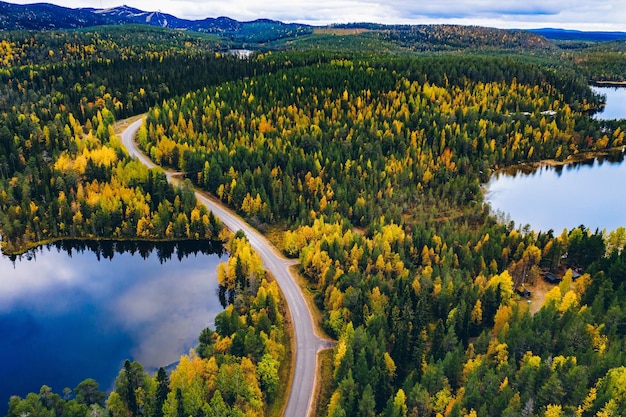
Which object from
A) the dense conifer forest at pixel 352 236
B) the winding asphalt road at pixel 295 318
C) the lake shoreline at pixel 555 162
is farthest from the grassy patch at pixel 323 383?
the lake shoreline at pixel 555 162

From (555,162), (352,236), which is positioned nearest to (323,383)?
(352,236)

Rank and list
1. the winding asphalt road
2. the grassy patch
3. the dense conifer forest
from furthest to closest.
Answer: the winding asphalt road → the grassy patch → the dense conifer forest

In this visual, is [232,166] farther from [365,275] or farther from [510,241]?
[510,241]

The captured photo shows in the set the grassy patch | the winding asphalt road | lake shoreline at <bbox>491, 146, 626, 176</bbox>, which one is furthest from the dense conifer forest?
lake shoreline at <bbox>491, 146, 626, 176</bbox>

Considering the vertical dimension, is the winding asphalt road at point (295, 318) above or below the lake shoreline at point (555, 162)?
below

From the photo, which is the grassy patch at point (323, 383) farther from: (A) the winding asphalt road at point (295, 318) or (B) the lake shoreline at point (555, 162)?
(B) the lake shoreline at point (555, 162)

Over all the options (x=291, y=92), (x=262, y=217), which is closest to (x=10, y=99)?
(x=291, y=92)

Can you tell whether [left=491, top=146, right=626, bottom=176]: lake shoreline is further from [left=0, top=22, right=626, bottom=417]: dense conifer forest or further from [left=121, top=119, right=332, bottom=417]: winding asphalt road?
[left=121, top=119, right=332, bottom=417]: winding asphalt road
